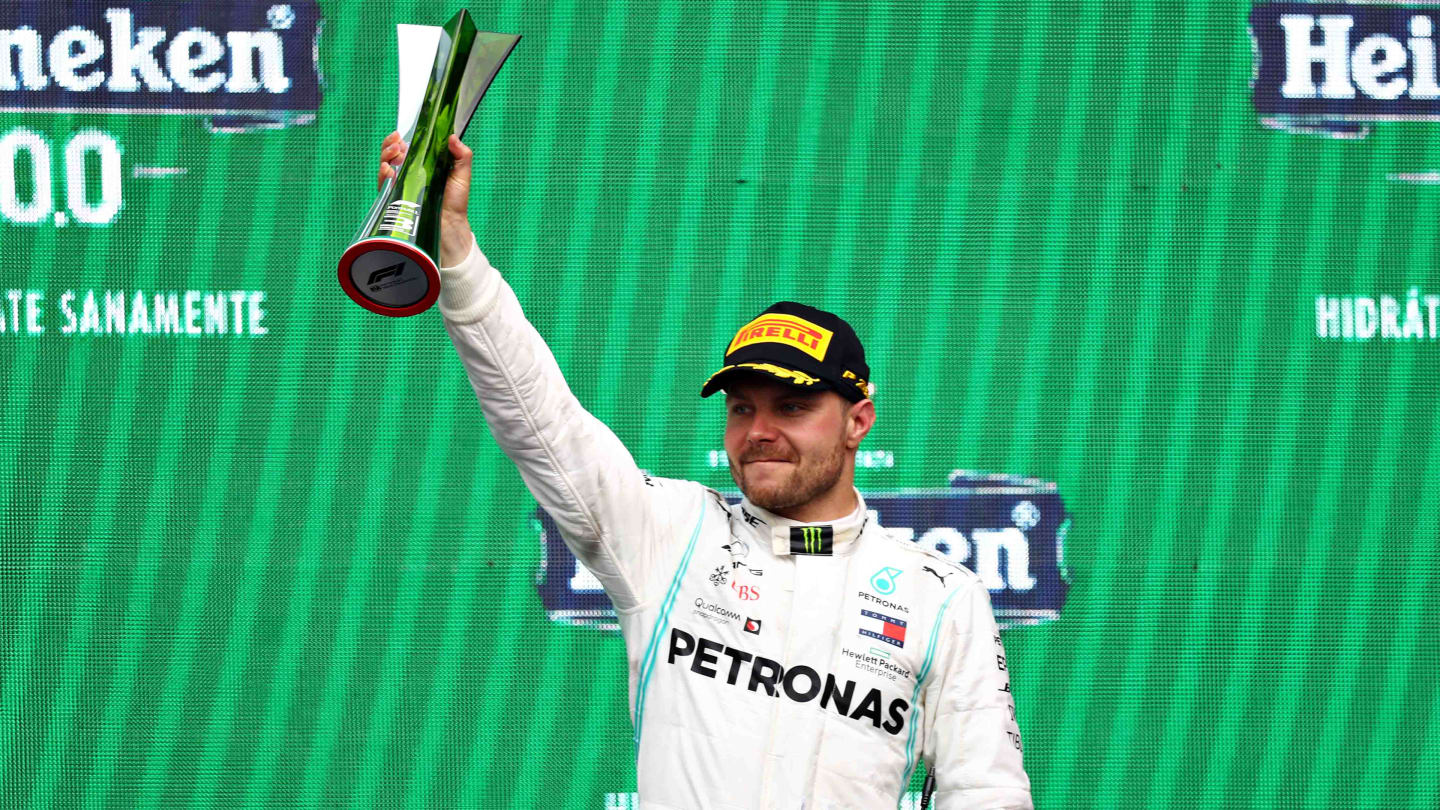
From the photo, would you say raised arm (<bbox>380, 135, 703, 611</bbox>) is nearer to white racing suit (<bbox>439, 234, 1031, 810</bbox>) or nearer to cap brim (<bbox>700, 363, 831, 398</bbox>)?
white racing suit (<bbox>439, 234, 1031, 810</bbox>)

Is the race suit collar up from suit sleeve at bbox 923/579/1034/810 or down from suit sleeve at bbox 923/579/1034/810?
up

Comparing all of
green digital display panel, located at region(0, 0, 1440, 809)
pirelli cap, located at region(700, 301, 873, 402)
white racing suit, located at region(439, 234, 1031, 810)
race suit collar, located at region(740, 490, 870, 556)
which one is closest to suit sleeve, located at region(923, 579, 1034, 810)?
white racing suit, located at region(439, 234, 1031, 810)

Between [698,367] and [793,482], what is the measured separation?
1002 millimetres

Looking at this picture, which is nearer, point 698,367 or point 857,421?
point 857,421

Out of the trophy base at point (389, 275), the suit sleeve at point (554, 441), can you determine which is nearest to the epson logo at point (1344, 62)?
the suit sleeve at point (554, 441)

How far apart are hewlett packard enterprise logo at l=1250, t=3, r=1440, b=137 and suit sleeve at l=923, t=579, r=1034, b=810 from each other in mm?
1408

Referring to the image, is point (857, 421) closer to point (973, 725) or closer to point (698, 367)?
point (973, 725)

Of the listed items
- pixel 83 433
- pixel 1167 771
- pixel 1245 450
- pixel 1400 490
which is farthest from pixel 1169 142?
pixel 83 433

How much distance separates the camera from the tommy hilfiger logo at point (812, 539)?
1500 millimetres

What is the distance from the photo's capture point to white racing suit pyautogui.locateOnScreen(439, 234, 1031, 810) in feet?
4.63

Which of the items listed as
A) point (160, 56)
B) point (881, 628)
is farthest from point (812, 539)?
point (160, 56)

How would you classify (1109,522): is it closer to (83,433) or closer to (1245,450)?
(1245,450)

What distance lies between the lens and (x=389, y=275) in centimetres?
118

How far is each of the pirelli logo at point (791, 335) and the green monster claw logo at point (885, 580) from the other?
0.24 m
